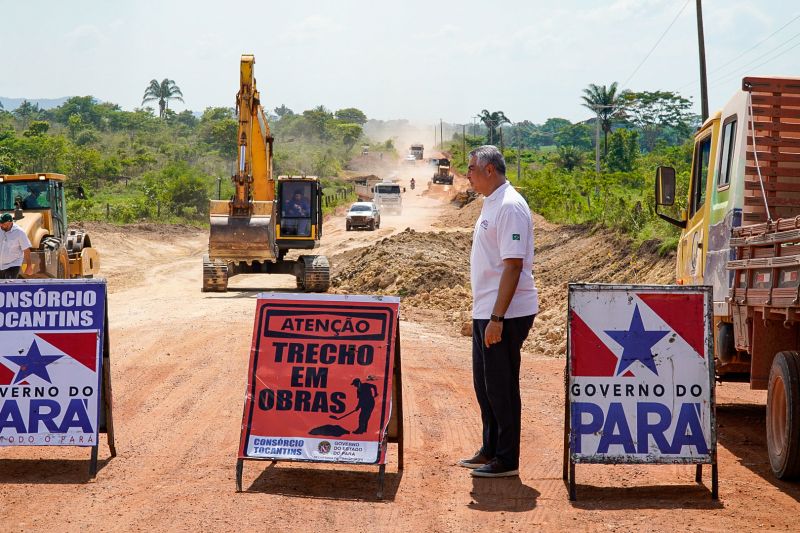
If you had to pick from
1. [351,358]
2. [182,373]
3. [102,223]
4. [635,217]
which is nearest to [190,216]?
[102,223]

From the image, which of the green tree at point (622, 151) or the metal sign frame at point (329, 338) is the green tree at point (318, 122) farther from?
the metal sign frame at point (329, 338)

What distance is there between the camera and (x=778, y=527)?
607cm

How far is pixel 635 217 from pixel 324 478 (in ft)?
74.0

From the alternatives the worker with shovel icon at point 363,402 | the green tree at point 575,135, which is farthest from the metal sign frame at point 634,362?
the green tree at point 575,135

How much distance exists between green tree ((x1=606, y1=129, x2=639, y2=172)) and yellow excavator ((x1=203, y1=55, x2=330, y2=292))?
2544 inches

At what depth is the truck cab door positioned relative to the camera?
999 cm

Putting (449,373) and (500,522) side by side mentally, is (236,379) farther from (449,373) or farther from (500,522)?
(500,522)

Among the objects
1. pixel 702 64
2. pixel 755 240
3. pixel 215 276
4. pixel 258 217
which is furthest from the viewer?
pixel 702 64

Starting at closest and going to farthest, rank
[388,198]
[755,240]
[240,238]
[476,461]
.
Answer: [476,461] < [755,240] < [240,238] < [388,198]

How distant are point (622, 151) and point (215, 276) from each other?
6945 centimetres

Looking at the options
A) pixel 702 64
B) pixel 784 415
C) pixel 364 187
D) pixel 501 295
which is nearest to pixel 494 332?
pixel 501 295

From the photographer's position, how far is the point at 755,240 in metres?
7.87

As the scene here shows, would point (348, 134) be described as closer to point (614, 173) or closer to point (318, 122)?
point (318, 122)

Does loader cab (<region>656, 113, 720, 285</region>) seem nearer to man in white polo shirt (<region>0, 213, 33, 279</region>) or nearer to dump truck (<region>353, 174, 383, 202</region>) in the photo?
man in white polo shirt (<region>0, 213, 33, 279</region>)
